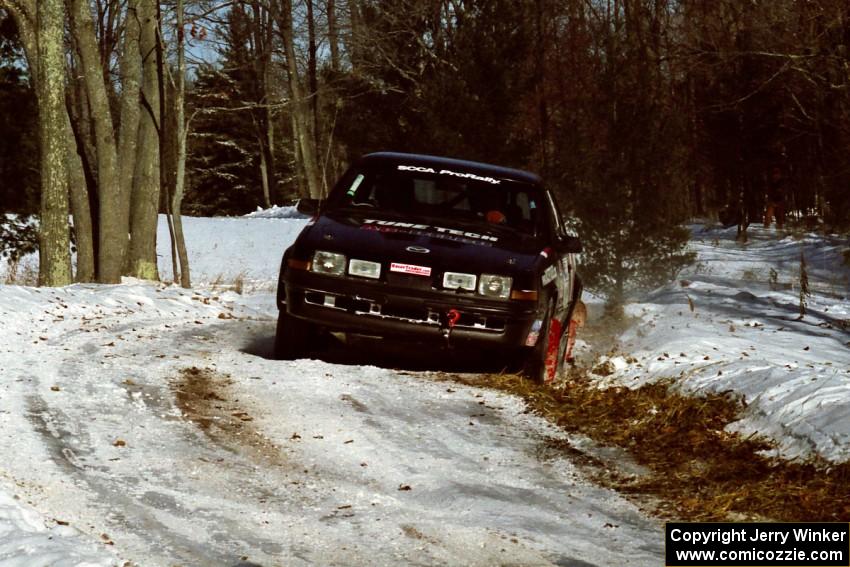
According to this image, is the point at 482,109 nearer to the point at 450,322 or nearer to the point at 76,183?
the point at 76,183

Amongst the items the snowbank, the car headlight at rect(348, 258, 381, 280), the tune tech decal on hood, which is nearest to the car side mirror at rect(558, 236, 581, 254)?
the tune tech decal on hood

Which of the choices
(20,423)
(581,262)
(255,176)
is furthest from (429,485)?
(255,176)

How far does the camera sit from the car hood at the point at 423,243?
8.02 metres

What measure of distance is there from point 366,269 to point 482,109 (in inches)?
787

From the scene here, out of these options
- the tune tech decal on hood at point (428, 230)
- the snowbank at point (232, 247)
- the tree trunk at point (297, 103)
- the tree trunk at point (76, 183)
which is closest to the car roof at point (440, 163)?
the tune tech decal on hood at point (428, 230)

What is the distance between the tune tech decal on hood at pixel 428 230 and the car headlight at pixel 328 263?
0.45 meters

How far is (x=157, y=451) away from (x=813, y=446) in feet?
11.8

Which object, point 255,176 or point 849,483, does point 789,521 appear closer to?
point 849,483

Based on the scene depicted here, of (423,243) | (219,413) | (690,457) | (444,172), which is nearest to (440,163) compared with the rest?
(444,172)

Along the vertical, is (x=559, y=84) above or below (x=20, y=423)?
above

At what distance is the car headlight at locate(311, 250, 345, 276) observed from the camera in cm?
809

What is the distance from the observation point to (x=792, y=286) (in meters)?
19.9

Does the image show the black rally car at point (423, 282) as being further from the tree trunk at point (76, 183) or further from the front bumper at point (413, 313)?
the tree trunk at point (76, 183)

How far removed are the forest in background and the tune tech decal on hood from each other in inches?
252
